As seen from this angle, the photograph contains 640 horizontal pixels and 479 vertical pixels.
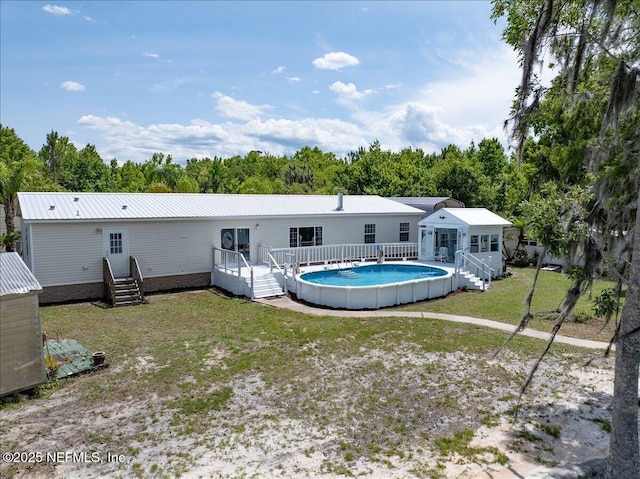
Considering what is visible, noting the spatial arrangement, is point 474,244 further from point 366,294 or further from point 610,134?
point 610,134

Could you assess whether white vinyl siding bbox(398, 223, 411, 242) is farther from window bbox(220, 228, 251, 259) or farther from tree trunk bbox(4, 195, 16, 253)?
tree trunk bbox(4, 195, 16, 253)

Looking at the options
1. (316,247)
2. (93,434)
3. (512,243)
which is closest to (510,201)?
(512,243)

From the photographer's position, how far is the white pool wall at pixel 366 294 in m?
14.9

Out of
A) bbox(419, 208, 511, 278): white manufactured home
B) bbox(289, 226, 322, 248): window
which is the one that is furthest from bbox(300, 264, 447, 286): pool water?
bbox(289, 226, 322, 248): window

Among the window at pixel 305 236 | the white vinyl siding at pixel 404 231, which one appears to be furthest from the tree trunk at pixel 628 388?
the white vinyl siding at pixel 404 231

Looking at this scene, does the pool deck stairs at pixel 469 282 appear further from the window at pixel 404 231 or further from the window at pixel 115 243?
the window at pixel 115 243

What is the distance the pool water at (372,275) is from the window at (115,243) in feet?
22.8

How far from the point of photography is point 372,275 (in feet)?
61.8

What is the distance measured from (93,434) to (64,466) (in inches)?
31.8

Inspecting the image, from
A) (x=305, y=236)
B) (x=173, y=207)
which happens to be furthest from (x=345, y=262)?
(x=173, y=207)

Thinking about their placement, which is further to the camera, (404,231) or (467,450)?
(404,231)

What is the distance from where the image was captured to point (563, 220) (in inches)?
259

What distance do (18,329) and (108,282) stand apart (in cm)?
831

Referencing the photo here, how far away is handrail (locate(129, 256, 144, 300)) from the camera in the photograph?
15505mm
